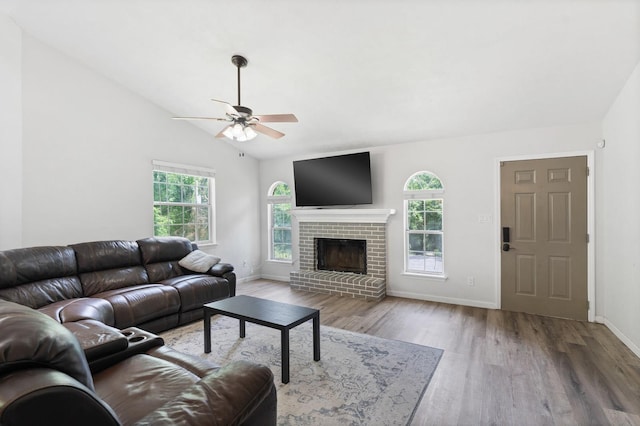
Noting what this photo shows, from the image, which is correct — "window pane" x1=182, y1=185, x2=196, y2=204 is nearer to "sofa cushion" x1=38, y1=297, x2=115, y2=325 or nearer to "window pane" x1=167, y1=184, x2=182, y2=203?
"window pane" x1=167, y1=184, x2=182, y2=203

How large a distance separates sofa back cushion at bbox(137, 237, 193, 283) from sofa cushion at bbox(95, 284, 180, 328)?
404 millimetres

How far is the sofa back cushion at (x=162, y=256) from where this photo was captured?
4.10m

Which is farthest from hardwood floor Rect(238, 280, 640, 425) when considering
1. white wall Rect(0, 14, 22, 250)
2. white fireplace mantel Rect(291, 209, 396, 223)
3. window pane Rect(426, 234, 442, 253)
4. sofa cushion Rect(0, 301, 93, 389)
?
white wall Rect(0, 14, 22, 250)

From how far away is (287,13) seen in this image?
2721 mm

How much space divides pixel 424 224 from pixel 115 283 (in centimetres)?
419

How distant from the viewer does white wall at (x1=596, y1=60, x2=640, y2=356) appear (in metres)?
2.93

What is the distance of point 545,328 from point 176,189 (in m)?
5.41

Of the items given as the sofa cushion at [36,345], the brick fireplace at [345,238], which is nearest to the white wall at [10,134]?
the sofa cushion at [36,345]

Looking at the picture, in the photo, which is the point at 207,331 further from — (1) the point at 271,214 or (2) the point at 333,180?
(1) the point at 271,214

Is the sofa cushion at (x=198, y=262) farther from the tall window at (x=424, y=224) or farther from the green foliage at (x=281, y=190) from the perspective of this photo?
the tall window at (x=424, y=224)

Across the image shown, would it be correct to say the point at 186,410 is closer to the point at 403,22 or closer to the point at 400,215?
the point at 403,22

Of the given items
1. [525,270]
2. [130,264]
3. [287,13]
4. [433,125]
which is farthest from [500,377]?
[130,264]

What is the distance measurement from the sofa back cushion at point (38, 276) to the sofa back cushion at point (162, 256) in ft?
2.56

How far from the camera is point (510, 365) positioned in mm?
2732
